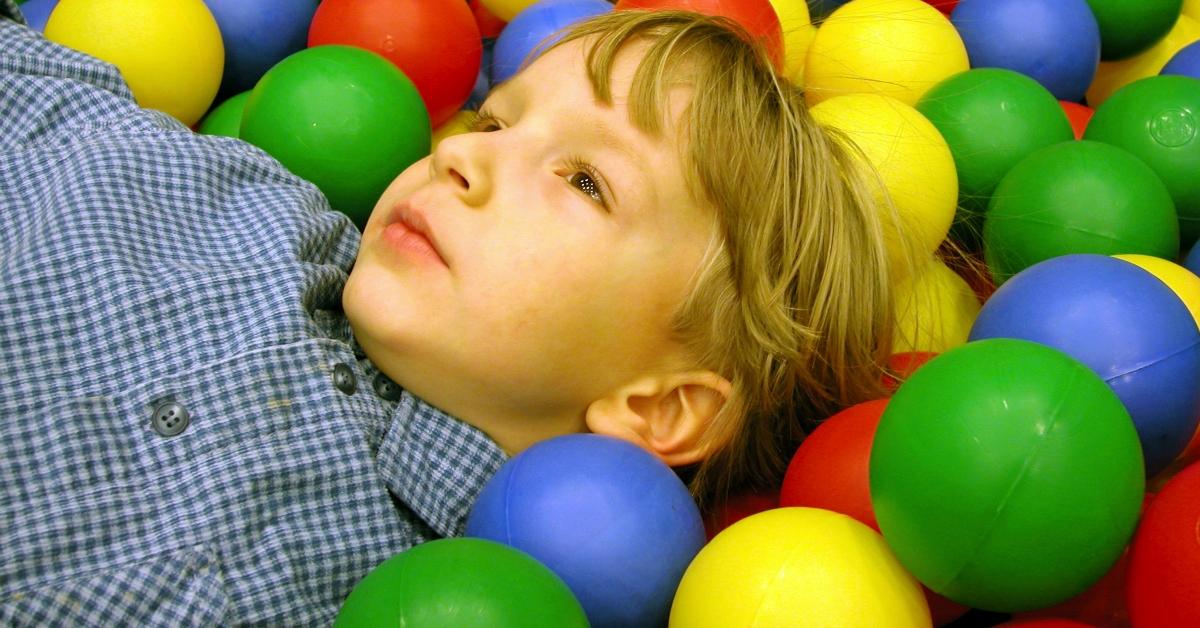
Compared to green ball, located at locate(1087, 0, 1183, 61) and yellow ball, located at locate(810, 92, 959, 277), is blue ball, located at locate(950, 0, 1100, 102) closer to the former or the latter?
green ball, located at locate(1087, 0, 1183, 61)

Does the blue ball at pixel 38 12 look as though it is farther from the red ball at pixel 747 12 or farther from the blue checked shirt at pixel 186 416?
the red ball at pixel 747 12

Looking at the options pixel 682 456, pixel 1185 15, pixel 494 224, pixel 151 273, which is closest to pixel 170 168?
pixel 151 273

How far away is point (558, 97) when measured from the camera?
1.26 m

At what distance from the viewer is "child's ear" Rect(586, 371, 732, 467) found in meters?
1.27

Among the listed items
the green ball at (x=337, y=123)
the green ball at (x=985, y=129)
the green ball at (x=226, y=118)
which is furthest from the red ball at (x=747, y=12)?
the green ball at (x=226, y=118)

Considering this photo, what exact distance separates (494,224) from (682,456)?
1.15 ft

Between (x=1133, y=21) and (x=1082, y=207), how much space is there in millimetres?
768

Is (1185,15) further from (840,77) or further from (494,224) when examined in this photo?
(494,224)

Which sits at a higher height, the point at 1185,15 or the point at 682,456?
the point at 1185,15

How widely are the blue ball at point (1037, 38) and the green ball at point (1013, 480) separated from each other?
3.56ft

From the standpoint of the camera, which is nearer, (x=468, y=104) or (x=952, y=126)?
(x=952, y=126)

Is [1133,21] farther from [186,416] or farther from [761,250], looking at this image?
[186,416]

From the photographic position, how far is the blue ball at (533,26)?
1.77 meters

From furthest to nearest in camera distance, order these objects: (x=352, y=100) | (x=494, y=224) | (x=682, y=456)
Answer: (x=352, y=100), (x=682, y=456), (x=494, y=224)
